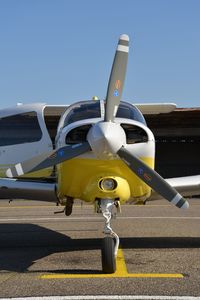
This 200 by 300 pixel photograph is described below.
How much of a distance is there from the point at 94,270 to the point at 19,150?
702 centimetres

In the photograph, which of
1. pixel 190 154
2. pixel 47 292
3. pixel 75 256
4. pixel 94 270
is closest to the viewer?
pixel 47 292

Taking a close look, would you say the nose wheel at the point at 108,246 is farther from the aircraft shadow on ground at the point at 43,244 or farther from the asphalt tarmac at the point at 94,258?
the aircraft shadow on ground at the point at 43,244

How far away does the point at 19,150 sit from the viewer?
13.1 m

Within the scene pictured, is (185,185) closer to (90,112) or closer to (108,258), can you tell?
(90,112)

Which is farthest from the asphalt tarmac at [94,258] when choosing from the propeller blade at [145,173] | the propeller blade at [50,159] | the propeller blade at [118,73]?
the propeller blade at [118,73]

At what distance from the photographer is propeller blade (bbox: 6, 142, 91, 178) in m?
6.67

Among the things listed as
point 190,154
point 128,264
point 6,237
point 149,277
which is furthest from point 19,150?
point 190,154

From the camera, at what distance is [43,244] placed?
9109mm

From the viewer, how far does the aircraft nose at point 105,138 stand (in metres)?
6.32

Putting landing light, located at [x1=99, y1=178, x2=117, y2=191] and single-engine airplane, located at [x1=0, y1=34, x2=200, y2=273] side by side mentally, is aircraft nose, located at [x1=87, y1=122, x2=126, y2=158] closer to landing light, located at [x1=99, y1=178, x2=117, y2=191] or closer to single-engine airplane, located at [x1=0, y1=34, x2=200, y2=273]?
single-engine airplane, located at [x1=0, y1=34, x2=200, y2=273]

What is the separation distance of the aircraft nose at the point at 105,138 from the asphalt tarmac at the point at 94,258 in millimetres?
1530

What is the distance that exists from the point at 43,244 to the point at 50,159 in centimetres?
278

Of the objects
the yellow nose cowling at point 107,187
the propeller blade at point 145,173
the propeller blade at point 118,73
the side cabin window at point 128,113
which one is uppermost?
the propeller blade at point 118,73

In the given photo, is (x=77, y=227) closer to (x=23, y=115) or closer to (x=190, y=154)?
(x=23, y=115)
